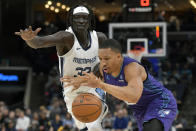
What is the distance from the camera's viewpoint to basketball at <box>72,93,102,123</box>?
5426 mm

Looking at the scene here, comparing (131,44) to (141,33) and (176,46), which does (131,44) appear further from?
(176,46)

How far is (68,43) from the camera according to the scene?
5.98 meters

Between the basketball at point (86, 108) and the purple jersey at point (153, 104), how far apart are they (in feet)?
1.40

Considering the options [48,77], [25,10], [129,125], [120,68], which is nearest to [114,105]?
[129,125]

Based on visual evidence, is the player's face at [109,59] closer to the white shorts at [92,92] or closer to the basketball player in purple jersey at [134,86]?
the basketball player in purple jersey at [134,86]

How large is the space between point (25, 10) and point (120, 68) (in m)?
19.6

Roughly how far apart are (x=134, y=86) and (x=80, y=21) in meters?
1.77

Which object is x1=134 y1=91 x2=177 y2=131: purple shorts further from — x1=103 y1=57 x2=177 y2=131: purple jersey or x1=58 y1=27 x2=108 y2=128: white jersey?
x1=58 y1=27 x2=108 y2=128: white jersey

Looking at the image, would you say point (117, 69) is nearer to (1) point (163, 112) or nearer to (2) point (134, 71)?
(2) point (134, 71)

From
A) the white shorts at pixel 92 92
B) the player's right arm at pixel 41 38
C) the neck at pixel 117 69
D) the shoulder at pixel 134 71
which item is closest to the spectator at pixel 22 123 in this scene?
the white shorts at pixel 92 92

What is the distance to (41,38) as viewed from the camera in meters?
5.62

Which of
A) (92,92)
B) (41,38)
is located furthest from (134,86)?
(92,92)

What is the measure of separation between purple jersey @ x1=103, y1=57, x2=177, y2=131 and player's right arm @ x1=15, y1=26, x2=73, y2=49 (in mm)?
908

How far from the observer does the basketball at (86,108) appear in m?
5.43
